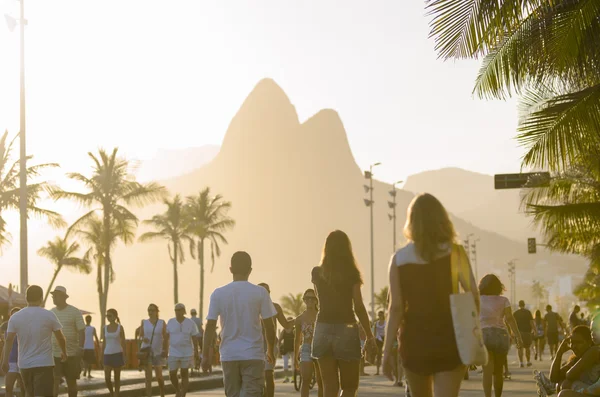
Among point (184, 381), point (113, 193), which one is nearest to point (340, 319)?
point (184, 381)

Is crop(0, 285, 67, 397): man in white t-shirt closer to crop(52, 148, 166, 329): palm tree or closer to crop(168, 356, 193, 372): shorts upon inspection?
crop(168, 356, 193, 372): shorts

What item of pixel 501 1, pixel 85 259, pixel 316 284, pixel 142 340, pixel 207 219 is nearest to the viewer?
pixel 316 284

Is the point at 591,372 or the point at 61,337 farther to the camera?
the point at 61,337

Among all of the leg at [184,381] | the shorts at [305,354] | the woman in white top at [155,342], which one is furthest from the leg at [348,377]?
the woman in white top at [155,342]

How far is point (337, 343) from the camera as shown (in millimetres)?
9961

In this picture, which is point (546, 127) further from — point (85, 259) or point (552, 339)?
point (85, 259)

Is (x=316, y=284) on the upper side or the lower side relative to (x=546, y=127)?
lower

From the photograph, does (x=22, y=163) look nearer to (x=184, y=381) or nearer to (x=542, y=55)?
(x=184, y=381)

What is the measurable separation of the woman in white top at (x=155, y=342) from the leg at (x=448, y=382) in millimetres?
12498

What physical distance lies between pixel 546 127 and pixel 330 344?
6.77 metres

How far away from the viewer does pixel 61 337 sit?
12.6m

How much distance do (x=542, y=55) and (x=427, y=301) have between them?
9.40 metres

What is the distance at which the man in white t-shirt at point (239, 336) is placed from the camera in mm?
9680

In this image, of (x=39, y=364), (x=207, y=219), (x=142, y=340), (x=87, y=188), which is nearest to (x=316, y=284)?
(x=39, y=364)
